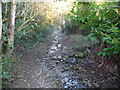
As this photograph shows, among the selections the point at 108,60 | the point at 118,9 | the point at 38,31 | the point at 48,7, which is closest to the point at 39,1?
the point at 48,7

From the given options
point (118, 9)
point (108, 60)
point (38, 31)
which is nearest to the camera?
point (118, 9)

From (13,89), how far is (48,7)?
6.47m

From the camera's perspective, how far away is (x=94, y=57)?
6.96m

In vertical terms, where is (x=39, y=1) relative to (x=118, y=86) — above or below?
above

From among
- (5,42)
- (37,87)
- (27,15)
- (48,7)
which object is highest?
(48,7)

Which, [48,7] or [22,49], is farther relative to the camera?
[48,7]

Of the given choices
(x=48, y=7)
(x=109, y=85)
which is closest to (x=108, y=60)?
(x=109, y=85)

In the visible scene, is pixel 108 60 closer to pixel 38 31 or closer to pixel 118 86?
pixel 118 86

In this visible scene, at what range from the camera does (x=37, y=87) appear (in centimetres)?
498

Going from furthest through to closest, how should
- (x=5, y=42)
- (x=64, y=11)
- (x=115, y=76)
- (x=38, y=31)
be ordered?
(x=38, y=31)
(x=64, y=11)
(x=5, y=42)
(x=115, y=76)

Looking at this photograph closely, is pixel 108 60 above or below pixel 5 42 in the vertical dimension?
below

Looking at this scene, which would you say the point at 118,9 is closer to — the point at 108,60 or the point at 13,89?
the point at 108,60

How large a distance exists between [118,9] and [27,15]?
670cm

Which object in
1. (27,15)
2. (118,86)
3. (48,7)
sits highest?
(48,7)
